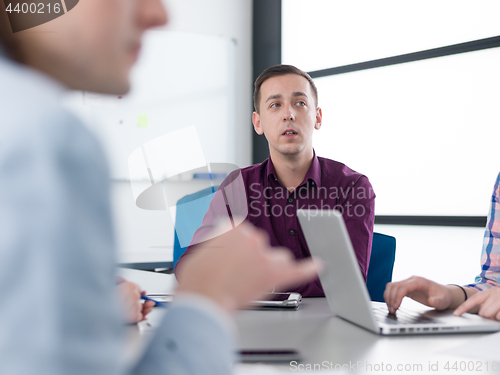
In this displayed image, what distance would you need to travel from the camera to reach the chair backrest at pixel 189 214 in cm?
230

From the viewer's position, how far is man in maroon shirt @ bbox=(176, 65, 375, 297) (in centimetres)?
186

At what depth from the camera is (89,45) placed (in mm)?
305

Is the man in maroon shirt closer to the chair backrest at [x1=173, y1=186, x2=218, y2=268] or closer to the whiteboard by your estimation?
the chair backrest at [x1=173, y1=186, x2=218, y2=268]

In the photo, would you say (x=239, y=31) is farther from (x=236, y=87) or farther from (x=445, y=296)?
(x=445, y=296)

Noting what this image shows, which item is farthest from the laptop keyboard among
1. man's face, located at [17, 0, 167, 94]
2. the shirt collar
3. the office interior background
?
the office interior background

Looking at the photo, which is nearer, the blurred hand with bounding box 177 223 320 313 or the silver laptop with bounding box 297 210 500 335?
the blurred hand with bounding box 177 223 320 313

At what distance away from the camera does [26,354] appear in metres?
0.25

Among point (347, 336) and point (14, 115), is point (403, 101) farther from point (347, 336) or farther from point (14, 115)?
point (14, 115)

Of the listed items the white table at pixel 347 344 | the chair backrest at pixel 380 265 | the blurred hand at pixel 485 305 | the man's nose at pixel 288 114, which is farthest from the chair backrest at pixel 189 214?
the blurred hand at pixel 485 305

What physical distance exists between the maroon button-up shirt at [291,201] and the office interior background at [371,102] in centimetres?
31

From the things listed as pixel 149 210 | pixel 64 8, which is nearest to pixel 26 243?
pixel 64 8

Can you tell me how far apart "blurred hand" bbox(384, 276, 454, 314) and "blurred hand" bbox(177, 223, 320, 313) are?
77 cm

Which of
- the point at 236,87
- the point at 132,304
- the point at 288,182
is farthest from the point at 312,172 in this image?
the point at 236,87

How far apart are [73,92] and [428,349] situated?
75 cm
